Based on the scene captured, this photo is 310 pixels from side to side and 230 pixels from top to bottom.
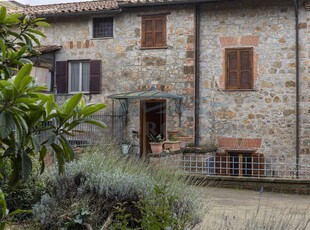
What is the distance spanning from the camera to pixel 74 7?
1551 cm

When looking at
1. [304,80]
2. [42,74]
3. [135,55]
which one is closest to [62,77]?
[42,74]

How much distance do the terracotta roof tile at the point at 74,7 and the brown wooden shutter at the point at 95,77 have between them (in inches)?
70.8

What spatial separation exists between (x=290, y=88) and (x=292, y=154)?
6.46 ft

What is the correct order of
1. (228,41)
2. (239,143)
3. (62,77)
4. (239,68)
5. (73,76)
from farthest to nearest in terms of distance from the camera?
(73,76)
(62,77)
(228,41)
(239,68)
(239,143)

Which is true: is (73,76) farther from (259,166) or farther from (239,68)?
(259,166)

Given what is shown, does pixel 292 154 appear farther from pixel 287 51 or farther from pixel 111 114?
pixel 111 114

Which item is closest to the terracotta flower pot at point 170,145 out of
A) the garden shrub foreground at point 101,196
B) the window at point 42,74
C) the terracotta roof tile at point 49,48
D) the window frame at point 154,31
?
the window frame at point 154,31

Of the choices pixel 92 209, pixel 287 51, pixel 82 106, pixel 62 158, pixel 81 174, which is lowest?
pixel 92 209

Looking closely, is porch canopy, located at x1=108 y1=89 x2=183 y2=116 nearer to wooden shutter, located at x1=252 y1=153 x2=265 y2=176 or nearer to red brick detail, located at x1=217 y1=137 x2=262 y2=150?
red brick detail, located at x1=217 y1=137 x2=262 y2=150

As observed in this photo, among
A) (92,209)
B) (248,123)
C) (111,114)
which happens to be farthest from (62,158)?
(111,114)

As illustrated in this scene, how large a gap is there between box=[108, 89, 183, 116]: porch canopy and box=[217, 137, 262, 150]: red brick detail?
167cm

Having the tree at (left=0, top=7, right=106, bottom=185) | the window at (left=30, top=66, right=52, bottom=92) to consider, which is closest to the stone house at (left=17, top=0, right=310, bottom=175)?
the window at (left=30, top=66, right=52, bottom=92)

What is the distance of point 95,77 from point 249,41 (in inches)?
207

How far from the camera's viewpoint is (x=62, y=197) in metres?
5.86
